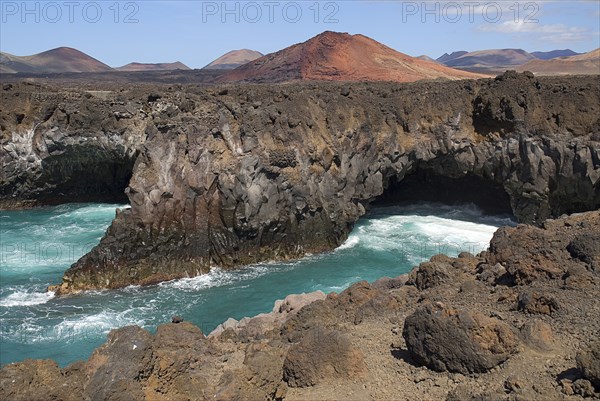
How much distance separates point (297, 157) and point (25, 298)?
1397cm

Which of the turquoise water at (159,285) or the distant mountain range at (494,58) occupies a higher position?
the distant mountain range at (494,58)

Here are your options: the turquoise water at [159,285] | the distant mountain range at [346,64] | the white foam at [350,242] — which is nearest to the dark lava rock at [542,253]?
the turquoise water at [159,285]

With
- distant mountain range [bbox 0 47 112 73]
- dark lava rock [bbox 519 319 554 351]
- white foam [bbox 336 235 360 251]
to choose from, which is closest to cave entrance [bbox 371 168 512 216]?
white foam [bbox 336 235 360 251]

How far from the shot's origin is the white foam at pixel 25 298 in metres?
22.7

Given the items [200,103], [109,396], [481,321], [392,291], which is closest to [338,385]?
[481,321]

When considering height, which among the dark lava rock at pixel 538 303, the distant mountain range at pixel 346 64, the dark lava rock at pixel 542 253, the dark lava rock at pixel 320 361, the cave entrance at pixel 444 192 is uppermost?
the distant mountain range at pixel 346 64

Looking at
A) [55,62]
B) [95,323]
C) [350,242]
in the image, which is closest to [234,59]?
[55,62]

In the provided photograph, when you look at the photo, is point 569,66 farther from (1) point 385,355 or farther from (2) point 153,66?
(2) point 153,66

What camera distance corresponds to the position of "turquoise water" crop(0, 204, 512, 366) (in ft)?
66.9

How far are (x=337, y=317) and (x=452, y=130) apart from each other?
22929mm

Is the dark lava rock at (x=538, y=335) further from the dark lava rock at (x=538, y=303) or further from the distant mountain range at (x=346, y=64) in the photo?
the distant mountain range at (x=346, y=64)

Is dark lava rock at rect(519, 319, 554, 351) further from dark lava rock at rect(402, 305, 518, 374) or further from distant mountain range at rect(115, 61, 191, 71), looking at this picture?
distant mountain range at rect(115, 61, 191, 71)

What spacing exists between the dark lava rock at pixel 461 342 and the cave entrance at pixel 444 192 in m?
28.1

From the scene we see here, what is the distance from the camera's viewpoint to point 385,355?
10.4 meters
